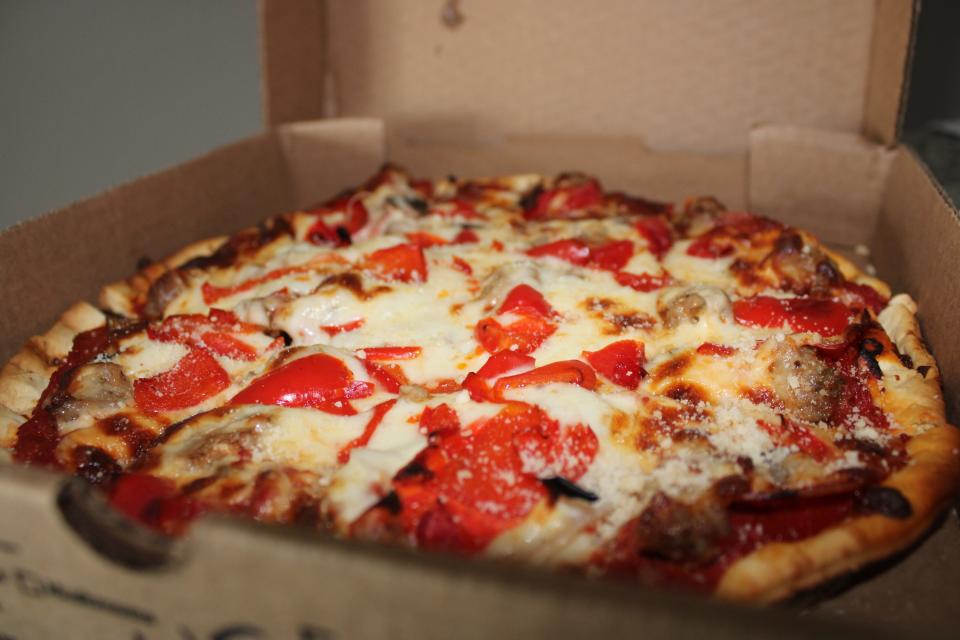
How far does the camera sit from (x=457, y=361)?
1916 mm

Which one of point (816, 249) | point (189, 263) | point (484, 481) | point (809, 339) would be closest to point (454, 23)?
point (189, 263)

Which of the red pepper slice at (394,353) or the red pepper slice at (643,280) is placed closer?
the red pepper slice at (394,353)

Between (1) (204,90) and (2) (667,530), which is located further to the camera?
(1) (204,90)

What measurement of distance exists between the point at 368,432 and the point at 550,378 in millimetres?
414

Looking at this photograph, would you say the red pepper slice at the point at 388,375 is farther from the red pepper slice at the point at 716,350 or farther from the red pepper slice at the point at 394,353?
the red pepper slice at the point at 716,350

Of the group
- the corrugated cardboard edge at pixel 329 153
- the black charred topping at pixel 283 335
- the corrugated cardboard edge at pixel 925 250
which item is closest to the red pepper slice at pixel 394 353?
the black charred topping at pixel 283 335

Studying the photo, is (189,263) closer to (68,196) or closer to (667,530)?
(667,530)

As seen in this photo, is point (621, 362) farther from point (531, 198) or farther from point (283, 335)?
point (531, 198)

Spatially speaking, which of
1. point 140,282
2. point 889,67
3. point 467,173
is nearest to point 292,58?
point 467,173

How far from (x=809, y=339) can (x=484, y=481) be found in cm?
92

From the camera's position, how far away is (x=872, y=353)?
188 cm

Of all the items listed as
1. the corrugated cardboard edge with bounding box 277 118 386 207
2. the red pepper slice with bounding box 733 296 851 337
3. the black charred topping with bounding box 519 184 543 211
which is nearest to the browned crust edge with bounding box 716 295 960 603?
the red pepper slice with bounding box 733 296 851 337

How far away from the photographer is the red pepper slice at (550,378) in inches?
67.6

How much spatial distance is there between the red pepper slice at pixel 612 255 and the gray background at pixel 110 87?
9.41ft
